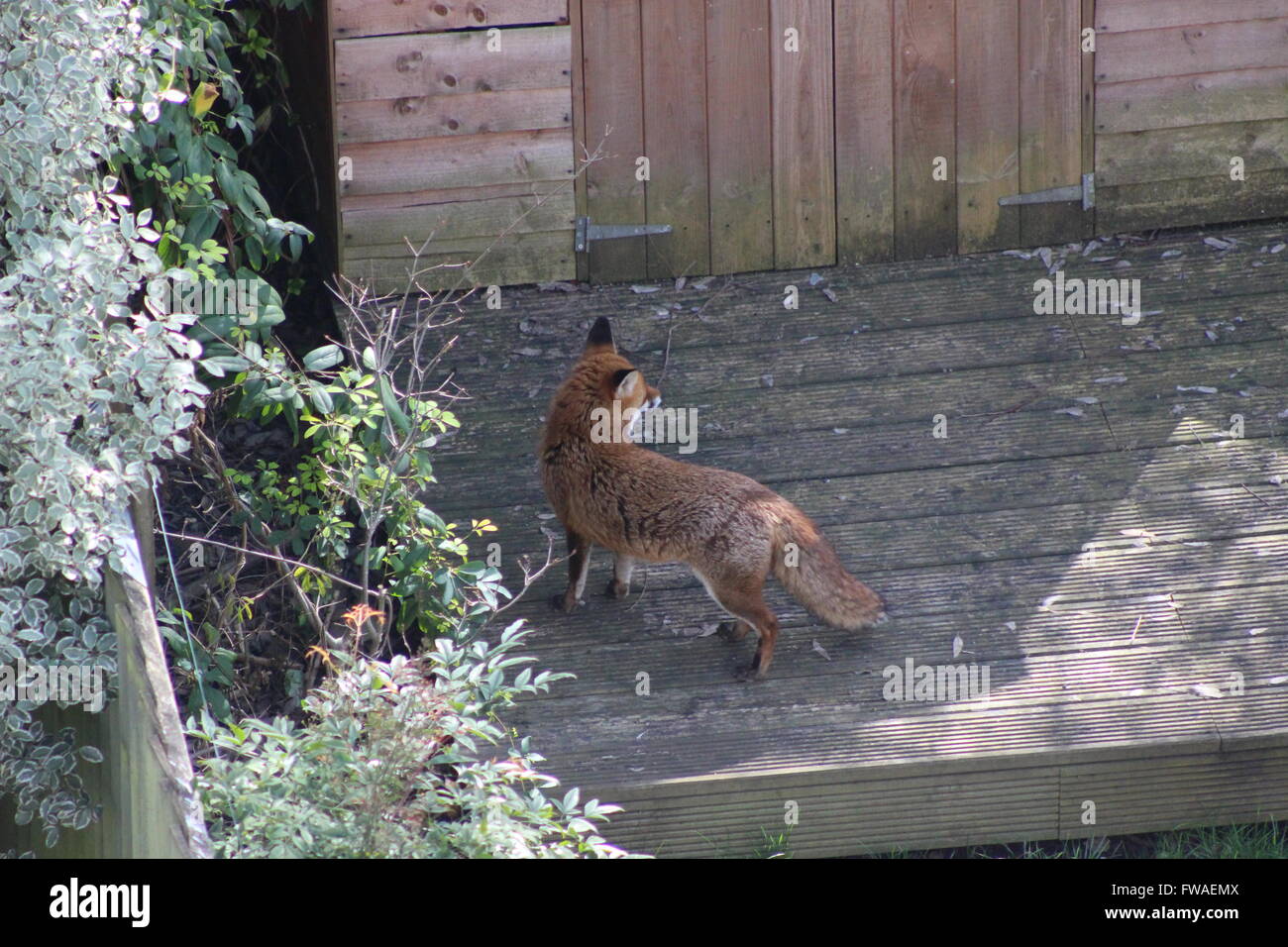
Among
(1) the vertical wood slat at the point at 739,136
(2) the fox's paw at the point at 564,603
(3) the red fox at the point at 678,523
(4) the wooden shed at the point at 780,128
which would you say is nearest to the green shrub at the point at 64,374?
(3) the red fox at the point at 678,523

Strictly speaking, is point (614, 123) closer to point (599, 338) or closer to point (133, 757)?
point (599, 338)

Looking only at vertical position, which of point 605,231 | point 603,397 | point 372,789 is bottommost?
point 372,789

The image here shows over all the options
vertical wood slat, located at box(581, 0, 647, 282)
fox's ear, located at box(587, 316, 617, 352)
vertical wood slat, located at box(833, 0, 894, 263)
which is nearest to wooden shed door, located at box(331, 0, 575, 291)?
vertical wood slat, located at box(581, 0, 647, 282)

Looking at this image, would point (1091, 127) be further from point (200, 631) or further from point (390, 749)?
point (390, 749)

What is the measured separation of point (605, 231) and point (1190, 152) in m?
3.15

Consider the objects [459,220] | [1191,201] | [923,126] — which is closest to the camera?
[459,220]

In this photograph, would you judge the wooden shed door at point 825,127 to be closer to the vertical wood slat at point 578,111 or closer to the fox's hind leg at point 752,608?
the vertical wood slat at point 578,111

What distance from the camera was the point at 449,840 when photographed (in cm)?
323

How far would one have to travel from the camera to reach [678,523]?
16.6ft

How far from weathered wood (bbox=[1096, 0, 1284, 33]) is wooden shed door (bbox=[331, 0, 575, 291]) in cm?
282

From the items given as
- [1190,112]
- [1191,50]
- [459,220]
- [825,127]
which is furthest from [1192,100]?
[459,220]

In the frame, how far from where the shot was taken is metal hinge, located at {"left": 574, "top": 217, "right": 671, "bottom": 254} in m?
7.29

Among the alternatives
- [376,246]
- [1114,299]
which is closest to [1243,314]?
[1114,299]

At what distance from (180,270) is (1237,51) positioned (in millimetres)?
5877
